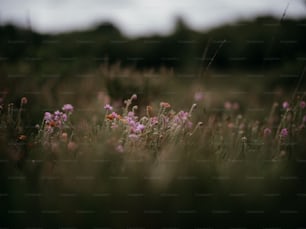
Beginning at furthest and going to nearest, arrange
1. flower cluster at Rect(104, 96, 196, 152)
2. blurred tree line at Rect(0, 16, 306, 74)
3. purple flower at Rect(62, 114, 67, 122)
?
blurred tree line at Rect(0, 16, 306, 74) < purple flower at Rect(62, 114, 67, 122) < flower cluster at Rect(104, 96, 196, 152)

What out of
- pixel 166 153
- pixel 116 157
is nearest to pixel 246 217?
pixel 166 153

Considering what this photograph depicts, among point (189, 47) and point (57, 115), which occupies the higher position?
point (189, 47)

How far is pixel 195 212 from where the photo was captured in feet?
4.80

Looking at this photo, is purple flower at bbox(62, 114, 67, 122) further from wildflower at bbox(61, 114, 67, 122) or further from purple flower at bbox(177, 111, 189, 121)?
purple flower at bbox(177, 111, 189, 121)

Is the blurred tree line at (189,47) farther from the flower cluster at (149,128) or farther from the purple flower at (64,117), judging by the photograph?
the flower cluster at (149,128)

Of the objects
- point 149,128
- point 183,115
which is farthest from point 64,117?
point 183,115

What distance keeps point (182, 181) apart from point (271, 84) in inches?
478

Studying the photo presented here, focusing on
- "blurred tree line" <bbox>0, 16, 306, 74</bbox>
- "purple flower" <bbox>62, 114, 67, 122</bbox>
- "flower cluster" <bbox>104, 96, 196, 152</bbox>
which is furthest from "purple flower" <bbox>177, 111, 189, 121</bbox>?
"blurred tree line" <bbox>0, 16, 306, 74</bbox>

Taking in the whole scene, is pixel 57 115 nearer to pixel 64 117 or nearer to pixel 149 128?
pixel 64 117

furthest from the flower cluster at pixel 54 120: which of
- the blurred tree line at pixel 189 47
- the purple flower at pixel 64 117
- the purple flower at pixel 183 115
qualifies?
the blurred tree line at pixel 189 47

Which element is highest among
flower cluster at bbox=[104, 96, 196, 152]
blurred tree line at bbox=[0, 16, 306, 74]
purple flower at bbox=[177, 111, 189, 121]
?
blurred tree line at bbox=[0, 16, 306, 74]

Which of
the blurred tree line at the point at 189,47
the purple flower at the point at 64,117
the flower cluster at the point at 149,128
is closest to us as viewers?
the flower cluster at the point at 149,128

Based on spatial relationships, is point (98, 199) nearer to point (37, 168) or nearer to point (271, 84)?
point (37, 168)

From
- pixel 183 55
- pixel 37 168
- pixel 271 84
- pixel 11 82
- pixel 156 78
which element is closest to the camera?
pixel 37 168
